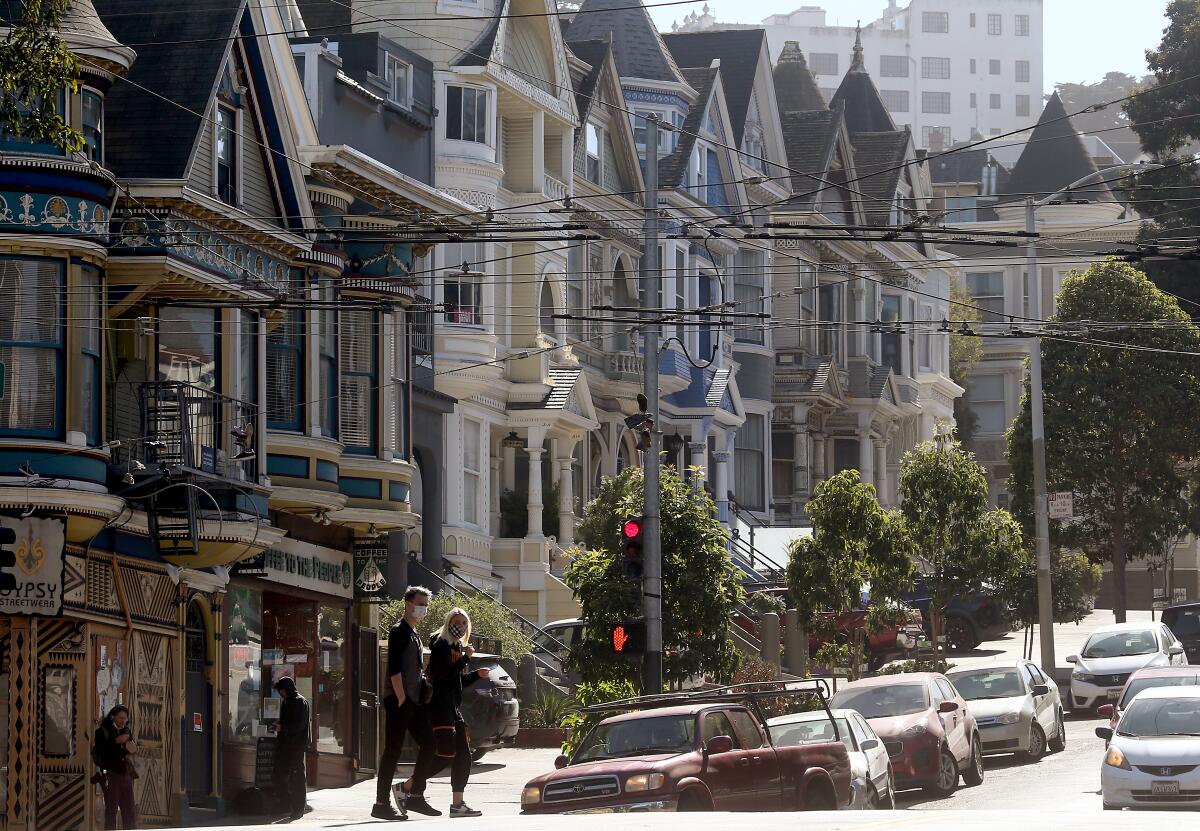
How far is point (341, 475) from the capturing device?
3069 cm

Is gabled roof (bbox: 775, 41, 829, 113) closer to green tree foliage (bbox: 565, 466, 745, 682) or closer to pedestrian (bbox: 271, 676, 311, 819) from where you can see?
green tree foliage (bbox: 565, 466, 745, 682)

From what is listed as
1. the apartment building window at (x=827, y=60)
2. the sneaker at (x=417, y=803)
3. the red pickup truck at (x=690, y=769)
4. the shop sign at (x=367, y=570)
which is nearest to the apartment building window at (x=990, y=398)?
the shop sign at (x=367, y=570)

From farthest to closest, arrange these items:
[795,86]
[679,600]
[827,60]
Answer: [827,60] < [795,86] < [679,600]

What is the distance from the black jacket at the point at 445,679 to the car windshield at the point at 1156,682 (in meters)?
13.0

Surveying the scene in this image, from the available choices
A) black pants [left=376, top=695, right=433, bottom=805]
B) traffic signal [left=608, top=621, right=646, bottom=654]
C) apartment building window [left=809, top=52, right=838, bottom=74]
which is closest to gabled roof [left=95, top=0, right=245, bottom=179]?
traffic signal [left=608, top=621, right=646, bottom=654]

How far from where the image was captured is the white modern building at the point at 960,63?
544 ft

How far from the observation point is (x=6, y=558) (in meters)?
22.4

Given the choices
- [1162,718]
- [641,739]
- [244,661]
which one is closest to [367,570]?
[244,661]

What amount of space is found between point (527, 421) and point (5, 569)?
21301mm

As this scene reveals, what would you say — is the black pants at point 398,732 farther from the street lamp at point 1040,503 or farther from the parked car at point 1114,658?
the street lamp at point 1040,503

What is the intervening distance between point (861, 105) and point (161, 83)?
48937 mm

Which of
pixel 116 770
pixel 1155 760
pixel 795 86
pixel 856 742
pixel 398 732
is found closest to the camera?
pixel 398 732

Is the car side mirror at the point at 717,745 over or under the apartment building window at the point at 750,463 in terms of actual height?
under

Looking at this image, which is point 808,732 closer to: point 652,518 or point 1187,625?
point 652,518
